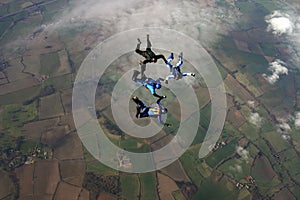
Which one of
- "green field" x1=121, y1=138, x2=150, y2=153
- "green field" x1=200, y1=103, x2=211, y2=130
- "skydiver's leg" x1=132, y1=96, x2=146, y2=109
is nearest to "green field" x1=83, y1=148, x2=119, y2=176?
"green field" x1=121, y1=138, x2=150, y2=153

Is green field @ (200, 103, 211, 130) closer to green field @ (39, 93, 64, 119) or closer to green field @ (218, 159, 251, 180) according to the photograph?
green field @ (218, 159, 251, 180)

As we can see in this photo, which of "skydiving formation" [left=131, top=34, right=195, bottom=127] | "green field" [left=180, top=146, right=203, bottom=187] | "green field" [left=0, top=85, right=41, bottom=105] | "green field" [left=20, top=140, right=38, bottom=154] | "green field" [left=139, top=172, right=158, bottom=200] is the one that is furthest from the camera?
"green field" [left=0, top=85, right=41, bottom=105]

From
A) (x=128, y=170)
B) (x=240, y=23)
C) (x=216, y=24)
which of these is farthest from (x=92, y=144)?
(x=240, y=23)

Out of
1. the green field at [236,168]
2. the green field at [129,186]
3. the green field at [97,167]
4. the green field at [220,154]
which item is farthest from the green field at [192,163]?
the green field at [97,167]

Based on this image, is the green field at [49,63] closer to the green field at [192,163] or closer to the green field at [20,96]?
the green field at [20,96]

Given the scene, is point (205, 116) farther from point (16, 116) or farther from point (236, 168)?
point (16, 116)

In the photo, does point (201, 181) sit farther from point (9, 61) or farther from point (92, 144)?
point (9, 61)
